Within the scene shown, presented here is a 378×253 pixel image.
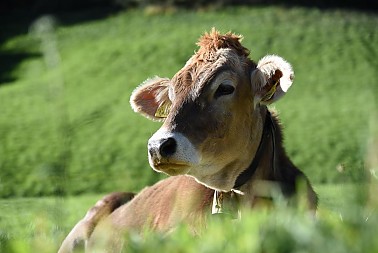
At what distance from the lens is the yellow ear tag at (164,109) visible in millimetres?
4918

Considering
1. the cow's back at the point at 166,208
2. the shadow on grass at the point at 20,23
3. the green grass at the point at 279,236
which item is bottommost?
the cow's back at the point at 166,208

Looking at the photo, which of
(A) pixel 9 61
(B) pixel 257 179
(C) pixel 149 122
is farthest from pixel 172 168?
(A) pixel 9 61

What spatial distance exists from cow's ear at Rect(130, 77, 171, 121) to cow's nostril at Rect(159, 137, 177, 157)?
726 mm

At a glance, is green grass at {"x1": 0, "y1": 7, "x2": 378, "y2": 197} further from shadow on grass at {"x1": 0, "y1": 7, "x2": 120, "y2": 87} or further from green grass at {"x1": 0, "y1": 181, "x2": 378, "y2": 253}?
green grass at {"x1": 0, "y1": 181, "x2": 378, "y2": 253}

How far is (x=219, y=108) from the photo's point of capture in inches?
178

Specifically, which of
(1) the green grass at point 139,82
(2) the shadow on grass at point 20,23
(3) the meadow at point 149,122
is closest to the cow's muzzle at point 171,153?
(3) the meadow at point 149,122

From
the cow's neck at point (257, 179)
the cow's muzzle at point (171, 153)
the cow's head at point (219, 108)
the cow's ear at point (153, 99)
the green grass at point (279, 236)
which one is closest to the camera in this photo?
the green grass at point (279, 236)

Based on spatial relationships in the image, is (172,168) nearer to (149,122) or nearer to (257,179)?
(257,179)

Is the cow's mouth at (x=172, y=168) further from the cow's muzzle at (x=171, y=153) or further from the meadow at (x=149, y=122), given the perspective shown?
the meadow at (x=149, y=122)

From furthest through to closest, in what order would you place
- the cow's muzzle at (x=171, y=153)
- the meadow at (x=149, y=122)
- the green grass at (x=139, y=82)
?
the green grass at (x=139, y=82), the cow's muzzle at (x=171, y=153), the meadow at (x=149, y=122)

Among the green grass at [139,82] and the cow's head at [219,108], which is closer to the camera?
the cow's head at [219,108]

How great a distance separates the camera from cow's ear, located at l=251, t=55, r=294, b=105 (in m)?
4.64

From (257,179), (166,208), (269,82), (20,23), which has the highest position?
(20,23)

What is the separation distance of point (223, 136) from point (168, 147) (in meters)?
0.40
